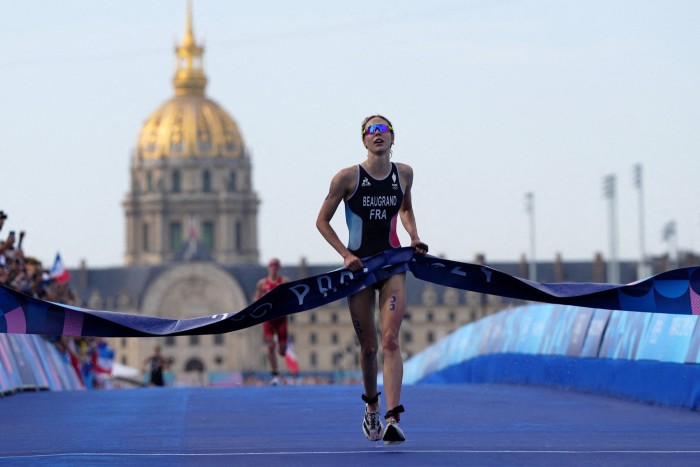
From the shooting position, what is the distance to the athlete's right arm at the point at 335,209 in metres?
12.5

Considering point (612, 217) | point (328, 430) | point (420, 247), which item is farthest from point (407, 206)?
point (612, 217)

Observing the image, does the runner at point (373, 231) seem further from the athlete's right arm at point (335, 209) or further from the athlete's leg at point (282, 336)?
the athlete's leg at point (282, 336)

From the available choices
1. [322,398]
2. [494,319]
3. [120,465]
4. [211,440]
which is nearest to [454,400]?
[322,398]

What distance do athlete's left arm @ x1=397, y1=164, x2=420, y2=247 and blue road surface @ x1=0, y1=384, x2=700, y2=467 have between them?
4.02 ft

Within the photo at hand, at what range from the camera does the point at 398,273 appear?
12.6m

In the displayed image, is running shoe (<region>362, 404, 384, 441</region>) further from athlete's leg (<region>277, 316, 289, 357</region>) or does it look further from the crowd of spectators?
athlete's leg (<region>277, 316, 289, 357</region>)

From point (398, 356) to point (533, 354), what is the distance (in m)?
12.4

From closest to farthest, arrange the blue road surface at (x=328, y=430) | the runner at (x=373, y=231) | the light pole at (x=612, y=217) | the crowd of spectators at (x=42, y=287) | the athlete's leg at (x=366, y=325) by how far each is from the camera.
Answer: the blue road surface at (x=328, y=430) < the runner at (x=373, y=231) < the athlete's leg at (x=366, y=325) < the crowd of spectators at (x=42, y=287) < the light pole at (x=612, y=217)

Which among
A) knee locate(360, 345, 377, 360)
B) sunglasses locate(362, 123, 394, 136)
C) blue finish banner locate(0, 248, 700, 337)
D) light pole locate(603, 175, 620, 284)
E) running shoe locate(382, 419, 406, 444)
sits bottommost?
running shoe locate(382, 419, 406, 444)

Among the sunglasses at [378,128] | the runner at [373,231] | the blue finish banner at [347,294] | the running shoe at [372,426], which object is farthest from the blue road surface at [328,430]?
the sunglasses at [378,128]

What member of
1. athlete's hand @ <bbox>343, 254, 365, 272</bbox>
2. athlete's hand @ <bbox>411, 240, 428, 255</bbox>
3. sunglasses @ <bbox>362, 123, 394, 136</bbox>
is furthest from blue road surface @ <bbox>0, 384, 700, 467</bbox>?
sunglasses @ <bbox>362, 123, 394, 136</bbox>

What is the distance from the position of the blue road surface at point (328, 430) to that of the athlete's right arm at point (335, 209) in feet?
3.48

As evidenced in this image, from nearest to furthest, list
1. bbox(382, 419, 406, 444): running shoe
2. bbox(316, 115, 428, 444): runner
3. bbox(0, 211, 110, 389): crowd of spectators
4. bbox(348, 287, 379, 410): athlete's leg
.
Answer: bbox(382, 419, 406, 444): running shoe → bbox(316, 115, 428, 444): runner → bbox(348, 287, 379, 410): athlete's leg → bbox(0, 211, 110, 389): crowd of spectators

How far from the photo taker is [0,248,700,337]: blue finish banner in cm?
1277
